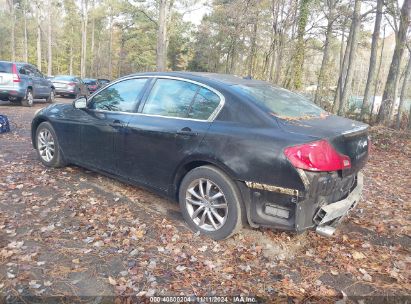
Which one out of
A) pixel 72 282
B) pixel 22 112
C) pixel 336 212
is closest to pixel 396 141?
pixel 336 212

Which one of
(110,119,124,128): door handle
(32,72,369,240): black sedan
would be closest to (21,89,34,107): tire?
(32,72,369,240): black sedan

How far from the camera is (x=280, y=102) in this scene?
3961mm

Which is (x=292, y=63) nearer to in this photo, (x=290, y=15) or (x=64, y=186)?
(x=290, y=15)

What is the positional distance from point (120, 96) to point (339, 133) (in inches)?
112

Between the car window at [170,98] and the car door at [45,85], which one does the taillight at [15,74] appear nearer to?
the car door at [45,85]

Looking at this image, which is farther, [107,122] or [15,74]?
[15,74]

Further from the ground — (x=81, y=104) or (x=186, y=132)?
(x=81, y=104)

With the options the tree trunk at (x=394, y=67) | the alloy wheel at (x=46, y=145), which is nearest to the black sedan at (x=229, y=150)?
the alloy wheel at (x=46, y=145)

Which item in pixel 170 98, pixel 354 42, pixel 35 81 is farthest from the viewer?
pixel 35 81

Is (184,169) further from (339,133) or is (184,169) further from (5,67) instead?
(5,67)

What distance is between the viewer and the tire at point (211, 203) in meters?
3.57

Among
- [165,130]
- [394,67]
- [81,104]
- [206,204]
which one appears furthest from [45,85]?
[206,204]

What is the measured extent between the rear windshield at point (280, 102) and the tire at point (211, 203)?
85cm

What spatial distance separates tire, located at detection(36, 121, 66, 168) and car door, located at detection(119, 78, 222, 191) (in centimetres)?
158
